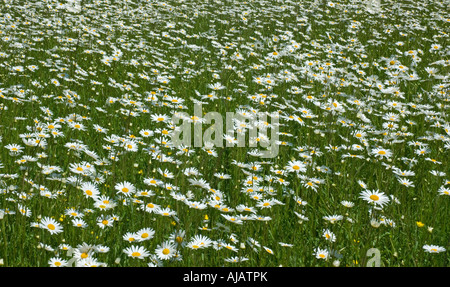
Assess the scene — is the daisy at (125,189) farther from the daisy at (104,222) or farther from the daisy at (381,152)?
the daisy at (381,152)

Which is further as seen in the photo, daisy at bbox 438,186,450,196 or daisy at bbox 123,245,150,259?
daisy at bbox 438,186,450,196

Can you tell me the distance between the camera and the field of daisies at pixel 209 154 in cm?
246

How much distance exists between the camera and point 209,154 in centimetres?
355

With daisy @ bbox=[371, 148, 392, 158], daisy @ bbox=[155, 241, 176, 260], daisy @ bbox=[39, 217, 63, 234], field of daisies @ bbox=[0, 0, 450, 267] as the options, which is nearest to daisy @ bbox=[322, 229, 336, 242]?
field of daisies @ bbox=[0, 0, 450, 267]

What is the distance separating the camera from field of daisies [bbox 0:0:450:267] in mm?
2457

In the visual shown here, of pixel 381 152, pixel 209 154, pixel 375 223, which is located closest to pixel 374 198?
pixel 375 223

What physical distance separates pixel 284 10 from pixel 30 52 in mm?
5603

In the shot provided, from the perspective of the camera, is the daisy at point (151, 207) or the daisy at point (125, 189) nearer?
the daisy at point (151, 207)

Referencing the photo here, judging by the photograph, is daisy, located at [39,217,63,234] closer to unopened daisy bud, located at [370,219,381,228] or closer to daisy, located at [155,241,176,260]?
daisy, located at [155,241,176,260]

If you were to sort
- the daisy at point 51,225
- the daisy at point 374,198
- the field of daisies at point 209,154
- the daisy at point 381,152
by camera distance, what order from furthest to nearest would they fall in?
the daisy at point 381,152
the daisy at point 374,198
the field of daisies at point 209,154
the daisy at point 51,225

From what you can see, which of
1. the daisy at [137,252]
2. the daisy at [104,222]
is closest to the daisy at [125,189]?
the daisy at [104,222]

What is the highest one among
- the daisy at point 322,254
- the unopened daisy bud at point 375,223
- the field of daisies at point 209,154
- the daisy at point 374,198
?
the unopened daisy bud at point 375,223
